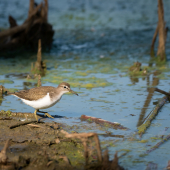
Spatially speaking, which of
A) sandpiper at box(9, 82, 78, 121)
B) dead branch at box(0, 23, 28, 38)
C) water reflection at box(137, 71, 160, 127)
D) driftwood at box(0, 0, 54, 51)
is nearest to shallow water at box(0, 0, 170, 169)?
water reflection at box(137, 71, 160, 127)

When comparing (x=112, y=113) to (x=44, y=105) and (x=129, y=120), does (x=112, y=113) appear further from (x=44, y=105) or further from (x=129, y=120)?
(x=44, y=105)

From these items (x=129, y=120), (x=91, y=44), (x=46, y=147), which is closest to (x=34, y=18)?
(x=91, y=44)

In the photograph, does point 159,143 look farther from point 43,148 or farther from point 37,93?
point 37,93

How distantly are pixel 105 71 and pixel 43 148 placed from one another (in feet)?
22.0

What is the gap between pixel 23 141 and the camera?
5.37 metres

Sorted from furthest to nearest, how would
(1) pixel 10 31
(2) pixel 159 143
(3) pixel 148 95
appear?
(1) pixel 10 31 → (3) pixel 148 95 → (2) pixel 159 143

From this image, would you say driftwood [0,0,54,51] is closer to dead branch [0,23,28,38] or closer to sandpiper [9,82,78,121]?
dead branch [0,23,28,38]

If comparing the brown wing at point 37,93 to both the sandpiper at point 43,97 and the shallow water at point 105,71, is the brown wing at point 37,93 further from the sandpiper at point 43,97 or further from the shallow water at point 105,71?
the shallow water at point 105,71

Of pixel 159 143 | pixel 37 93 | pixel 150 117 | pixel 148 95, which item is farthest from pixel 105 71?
pixel 159 143

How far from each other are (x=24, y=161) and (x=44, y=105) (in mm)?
1973

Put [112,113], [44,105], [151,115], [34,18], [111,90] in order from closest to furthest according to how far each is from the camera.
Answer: [44,105] < [151,115] < [112,113] < [111,90] < [34,18]

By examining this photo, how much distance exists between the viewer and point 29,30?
1509 cm

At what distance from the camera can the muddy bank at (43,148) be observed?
4449 mm

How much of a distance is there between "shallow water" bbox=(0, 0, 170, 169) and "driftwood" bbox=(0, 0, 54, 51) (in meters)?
1.05
